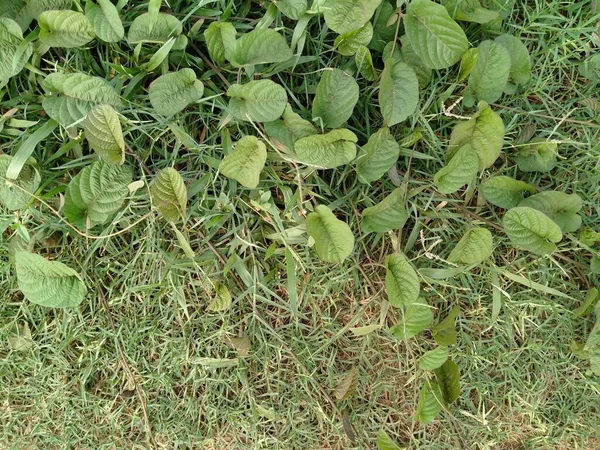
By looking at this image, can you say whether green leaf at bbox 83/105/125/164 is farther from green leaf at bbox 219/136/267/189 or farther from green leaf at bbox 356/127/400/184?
green leaf at bbox 356/127/400/184

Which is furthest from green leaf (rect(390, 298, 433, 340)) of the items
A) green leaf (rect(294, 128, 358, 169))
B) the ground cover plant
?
green leaf (rect(294, 128, 358, 169))

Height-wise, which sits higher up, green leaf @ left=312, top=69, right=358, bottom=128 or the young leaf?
green leaf @ left=312, top=69, right=358, bottom=128

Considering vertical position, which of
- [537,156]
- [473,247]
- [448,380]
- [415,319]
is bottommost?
[448,380]

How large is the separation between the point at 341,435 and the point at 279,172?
0.61 m

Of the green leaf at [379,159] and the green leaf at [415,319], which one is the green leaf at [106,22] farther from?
the green leaf at [415,319]

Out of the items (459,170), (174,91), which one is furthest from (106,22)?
(459,170)

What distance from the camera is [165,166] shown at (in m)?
1.18

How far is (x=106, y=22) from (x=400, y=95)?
2.00 ft

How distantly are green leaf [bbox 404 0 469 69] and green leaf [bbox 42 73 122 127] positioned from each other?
63 cm

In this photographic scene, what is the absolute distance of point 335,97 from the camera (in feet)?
3.59

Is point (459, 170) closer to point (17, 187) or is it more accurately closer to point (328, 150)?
point (328, 150)

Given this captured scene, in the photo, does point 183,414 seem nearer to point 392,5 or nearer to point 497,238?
point 497,238

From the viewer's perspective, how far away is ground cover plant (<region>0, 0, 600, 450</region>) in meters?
1.09

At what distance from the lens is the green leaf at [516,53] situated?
1.14 metres
